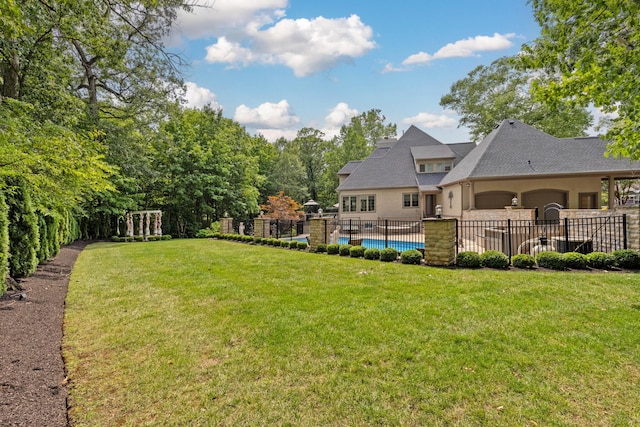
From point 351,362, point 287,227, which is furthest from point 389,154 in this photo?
point 351,362

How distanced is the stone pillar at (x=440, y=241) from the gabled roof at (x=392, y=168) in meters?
16.7

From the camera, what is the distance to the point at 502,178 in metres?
17.5

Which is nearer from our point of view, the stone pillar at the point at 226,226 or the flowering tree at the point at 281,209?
the stone pillar at the point at 226,226

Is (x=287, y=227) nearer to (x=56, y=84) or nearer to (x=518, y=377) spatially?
(x=56, y=84)

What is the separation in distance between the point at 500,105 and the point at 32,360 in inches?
1295

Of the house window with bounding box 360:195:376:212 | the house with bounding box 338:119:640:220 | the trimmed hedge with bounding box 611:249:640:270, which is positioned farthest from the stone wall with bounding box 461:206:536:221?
the house window with bounding box 360:195:376:212

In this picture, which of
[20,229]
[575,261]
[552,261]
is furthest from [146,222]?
[575,261]

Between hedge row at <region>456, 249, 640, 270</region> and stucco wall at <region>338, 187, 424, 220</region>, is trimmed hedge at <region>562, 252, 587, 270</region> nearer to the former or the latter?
hedge row at <region>456, 249, 640, 270</region>

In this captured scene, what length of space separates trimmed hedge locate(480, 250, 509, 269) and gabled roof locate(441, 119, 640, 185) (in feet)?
34.5

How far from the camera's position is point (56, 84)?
1121 cm

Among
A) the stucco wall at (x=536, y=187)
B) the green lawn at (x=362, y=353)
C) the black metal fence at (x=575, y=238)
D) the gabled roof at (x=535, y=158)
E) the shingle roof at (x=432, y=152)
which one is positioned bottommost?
the green lawn at (x=362, y=353)

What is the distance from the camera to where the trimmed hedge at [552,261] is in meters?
7.43

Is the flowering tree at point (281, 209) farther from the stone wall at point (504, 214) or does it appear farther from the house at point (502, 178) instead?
the stone wall at point (504, 214)

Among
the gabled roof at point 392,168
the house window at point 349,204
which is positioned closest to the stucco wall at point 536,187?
the gabled roof at point 392,168
